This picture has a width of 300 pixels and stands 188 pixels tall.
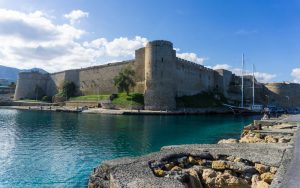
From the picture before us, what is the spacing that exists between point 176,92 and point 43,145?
3574cm

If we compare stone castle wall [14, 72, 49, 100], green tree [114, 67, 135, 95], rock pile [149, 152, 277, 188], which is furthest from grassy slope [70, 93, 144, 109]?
rock pile [149, 152, 277, 188]


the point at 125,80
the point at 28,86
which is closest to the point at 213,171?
the point at 125,80

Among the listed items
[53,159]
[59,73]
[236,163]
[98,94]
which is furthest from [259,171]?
[59,73]

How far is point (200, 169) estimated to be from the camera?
7.44 metres

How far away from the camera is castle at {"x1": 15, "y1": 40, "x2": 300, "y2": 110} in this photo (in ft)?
153

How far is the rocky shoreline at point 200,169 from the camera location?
5926 millimetres

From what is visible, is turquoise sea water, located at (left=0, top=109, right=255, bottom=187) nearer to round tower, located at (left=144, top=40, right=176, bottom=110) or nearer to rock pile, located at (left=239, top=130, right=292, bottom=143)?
rock pile, located at (left=239, top=130, right=292, bottom=143)

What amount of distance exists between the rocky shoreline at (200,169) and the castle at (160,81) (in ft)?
120

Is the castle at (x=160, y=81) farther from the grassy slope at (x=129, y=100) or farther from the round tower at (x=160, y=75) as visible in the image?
the grassy slope at (x=129, y=100)

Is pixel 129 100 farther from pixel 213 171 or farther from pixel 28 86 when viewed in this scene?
pixel 213 171

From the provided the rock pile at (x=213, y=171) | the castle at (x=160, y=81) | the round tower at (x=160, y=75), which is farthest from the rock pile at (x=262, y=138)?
the round tower at (x=160, y=75)

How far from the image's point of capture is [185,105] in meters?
47.8

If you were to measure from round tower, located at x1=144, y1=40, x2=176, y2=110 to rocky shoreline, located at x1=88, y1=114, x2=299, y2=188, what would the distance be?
120 ft

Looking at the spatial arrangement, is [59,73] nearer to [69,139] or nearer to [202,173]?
[69,139]
